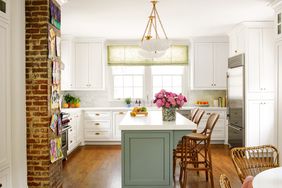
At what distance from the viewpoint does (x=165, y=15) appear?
5.24 meters

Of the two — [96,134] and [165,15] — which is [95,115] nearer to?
[96,134]

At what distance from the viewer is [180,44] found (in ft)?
24.9

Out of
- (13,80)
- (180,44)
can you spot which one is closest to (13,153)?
(13,80)

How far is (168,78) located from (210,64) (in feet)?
3.91

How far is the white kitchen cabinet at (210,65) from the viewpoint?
723 centimetres

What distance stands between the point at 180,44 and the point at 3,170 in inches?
225

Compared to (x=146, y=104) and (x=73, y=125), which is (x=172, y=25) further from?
(x=73, y=125)

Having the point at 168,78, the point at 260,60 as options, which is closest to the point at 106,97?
the point at 168,78

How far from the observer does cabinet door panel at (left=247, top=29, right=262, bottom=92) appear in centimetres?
563

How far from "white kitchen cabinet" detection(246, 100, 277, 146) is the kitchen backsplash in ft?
6.48

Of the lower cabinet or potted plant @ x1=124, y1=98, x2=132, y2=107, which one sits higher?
potted plant @ x1=124, y1=98, x2=132, y2=107

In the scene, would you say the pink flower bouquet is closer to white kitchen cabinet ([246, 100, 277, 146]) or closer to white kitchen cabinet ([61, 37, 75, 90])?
white kitchen cabinet ([246, 100, 277, 146])

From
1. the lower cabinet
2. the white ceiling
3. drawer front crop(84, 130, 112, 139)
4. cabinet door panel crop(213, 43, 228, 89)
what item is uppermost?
the white ceiling

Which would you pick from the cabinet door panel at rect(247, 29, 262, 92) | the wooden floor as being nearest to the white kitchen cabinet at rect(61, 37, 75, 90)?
the wooden floor
